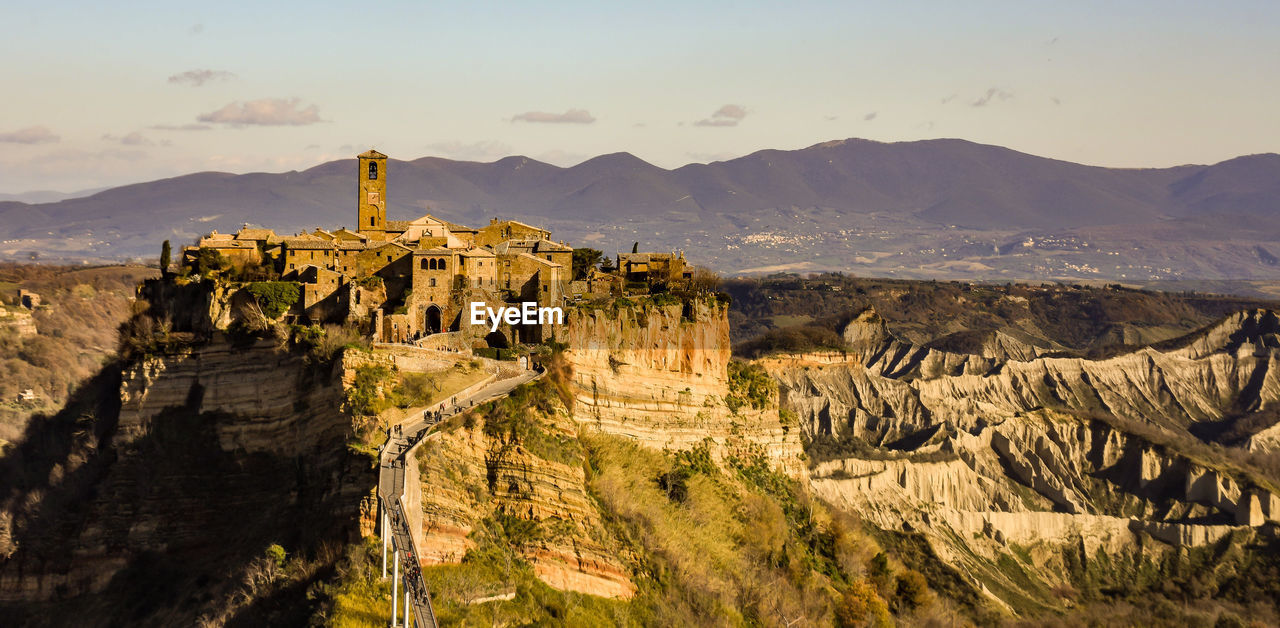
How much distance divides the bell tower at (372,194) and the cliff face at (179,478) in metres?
12.8

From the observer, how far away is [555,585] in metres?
44.5

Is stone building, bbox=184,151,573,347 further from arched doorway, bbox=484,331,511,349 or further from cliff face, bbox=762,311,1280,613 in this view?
cliff face, bbox=762,311,1280,613

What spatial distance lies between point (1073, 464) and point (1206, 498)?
1108cm

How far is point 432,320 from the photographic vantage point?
57312 millimetres

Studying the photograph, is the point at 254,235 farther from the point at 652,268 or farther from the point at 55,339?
the point at 55,339

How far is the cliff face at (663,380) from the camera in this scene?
5938cm

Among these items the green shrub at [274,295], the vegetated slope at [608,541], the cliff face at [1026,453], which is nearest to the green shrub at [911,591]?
the vegetated slope at [608,541]

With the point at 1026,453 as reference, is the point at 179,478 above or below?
above

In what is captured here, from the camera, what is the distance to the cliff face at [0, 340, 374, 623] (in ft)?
159

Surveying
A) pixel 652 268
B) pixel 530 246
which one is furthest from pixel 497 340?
pixel 652 268

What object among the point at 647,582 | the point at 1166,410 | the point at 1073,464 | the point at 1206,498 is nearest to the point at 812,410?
the point at 1073,464

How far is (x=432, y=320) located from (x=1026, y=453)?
6100cm

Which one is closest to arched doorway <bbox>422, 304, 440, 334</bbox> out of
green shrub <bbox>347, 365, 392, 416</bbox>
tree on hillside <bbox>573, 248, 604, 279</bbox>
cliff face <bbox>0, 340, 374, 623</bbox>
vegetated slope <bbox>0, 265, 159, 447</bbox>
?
cliff face <bbox>0, 340, 374, 623</bbox>

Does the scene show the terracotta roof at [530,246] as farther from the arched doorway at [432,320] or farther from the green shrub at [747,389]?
the green shrub at [747,389]
